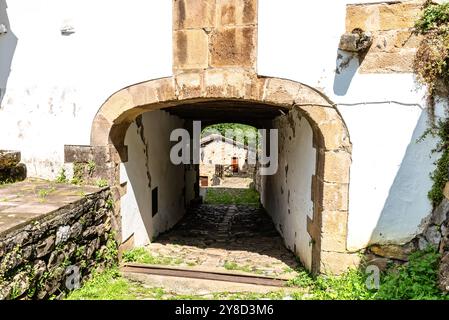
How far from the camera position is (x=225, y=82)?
3941 millimetres

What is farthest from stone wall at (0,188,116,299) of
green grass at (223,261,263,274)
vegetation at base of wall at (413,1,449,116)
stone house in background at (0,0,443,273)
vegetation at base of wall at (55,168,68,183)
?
vegetation at base of wall at (413,1,449,116)

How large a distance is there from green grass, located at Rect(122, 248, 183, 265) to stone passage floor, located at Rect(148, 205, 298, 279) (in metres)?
0.07

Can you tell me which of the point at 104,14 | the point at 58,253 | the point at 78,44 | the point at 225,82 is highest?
the point at 104,14

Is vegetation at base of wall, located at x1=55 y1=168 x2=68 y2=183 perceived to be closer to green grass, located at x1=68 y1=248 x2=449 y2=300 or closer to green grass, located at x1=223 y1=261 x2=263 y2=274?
green grass, located at x1=68 y1=248 x2=449 y2=300

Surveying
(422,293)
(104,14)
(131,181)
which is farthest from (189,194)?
(422,293)

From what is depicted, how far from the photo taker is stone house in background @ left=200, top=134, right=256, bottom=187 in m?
24.5

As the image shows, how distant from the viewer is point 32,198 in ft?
11.7

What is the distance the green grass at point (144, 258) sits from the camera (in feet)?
15.3

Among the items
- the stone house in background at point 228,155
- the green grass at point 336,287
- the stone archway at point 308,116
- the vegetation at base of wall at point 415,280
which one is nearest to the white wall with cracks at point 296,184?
the stone archway at point 308,116

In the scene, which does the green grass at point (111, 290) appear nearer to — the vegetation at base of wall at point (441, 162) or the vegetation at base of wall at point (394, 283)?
the vegetation at base of wall at point (394, 283)

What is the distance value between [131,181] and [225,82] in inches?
80.1

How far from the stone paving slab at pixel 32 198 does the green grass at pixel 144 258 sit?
1.14 meters

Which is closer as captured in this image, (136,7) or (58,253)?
(58,253)
